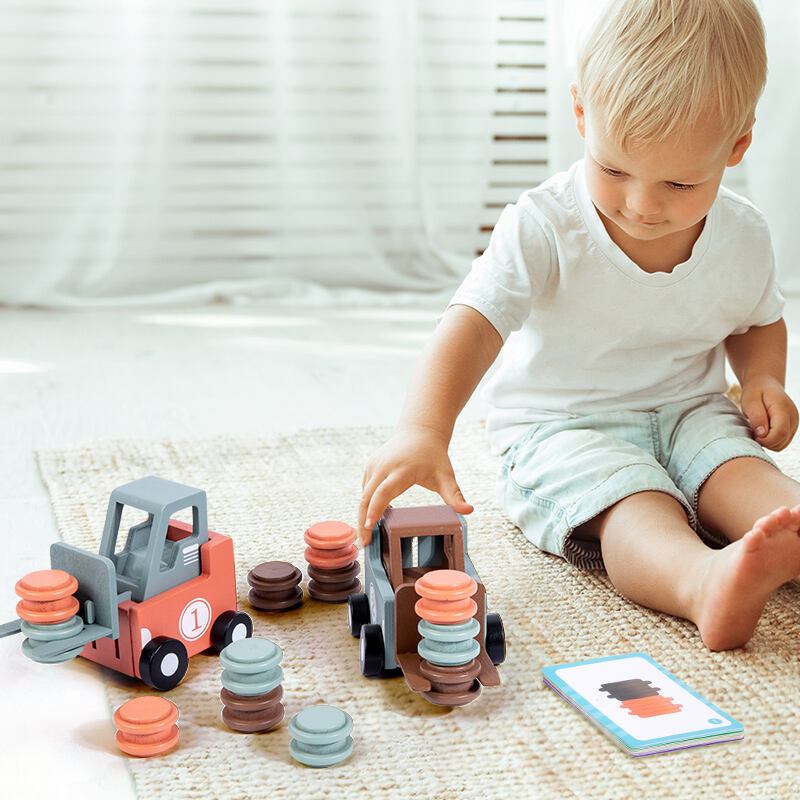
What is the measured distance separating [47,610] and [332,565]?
0.25 m

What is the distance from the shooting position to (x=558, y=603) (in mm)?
918

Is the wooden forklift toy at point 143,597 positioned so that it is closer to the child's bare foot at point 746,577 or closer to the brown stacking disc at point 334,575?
the brown stacking disc at point 334,575

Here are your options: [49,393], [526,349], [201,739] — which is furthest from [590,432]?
[49,393]

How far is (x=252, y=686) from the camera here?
0.72 meters

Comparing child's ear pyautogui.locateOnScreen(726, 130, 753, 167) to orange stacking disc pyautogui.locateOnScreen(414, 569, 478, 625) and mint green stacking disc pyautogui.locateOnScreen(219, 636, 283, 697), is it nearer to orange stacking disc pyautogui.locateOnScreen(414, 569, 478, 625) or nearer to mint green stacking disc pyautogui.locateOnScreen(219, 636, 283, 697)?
orange stacking disc pyautogui.locateOnScreen(414, 569, 478, 625)

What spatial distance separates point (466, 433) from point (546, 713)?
629 millimetres

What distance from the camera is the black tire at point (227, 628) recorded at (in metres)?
0.83

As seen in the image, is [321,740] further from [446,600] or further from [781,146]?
[781,146]

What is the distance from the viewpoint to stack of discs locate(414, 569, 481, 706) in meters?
0.74

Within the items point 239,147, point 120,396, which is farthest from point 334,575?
point 239,147

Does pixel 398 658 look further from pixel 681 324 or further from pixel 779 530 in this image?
pixel 681 324

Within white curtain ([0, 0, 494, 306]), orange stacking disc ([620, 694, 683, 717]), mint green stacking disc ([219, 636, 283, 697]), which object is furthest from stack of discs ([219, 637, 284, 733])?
white curtain ([0, 0, 494, 306])

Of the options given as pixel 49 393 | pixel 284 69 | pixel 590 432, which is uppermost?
pixel 284 69

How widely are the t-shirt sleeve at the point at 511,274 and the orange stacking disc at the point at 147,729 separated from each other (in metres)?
0.45
